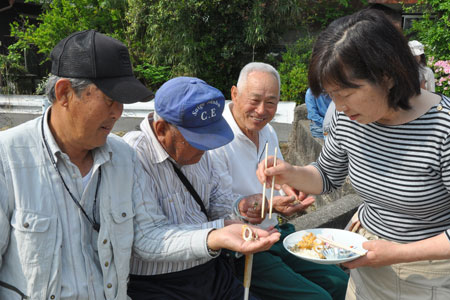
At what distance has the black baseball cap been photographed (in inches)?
70.6

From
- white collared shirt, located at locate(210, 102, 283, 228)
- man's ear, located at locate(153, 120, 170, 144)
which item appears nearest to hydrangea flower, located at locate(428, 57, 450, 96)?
white collared shirt, located at locate(210, 102, 283, 228)

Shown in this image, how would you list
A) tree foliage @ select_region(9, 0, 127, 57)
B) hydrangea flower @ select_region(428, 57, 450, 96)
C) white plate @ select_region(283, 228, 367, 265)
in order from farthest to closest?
1. tree foliage @ select_region(9, 0, 127, 57)
2. hydrangea flower @ select_region(428, 57, 450, 96)
3. white plate @ select_region(283, 228, 367, 265)

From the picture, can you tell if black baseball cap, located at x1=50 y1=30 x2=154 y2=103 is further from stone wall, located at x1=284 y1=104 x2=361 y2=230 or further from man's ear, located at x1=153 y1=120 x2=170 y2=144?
stone wall, located at x1=284 y1=104 x2=361 y2=230

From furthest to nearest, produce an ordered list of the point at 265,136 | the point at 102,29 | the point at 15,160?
the point at 102,29 < the point at 265,136 < the point at 15,160

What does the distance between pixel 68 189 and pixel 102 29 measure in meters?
11.6

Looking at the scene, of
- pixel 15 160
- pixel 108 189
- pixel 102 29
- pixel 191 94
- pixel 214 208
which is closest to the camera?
pixel 15 160

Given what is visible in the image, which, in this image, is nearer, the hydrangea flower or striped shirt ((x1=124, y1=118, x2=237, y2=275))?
striped shirt ((x1=124, y1=118, x2=237, y2=275))

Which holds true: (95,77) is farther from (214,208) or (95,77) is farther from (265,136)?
(265,136)

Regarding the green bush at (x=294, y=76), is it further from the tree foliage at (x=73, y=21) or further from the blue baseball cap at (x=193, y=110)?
the blue baseball cap at (x=193, y=110)

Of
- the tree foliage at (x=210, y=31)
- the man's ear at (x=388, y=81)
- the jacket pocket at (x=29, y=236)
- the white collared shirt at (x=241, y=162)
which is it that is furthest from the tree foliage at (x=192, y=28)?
the jacket pocket at (x=29, y=236)

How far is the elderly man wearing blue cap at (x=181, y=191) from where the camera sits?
6.92 ft

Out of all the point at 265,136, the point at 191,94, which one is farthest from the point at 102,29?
the point at 191,94

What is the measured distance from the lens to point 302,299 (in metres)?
2.73

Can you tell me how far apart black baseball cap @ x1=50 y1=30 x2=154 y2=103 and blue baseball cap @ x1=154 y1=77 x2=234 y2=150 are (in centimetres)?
33
